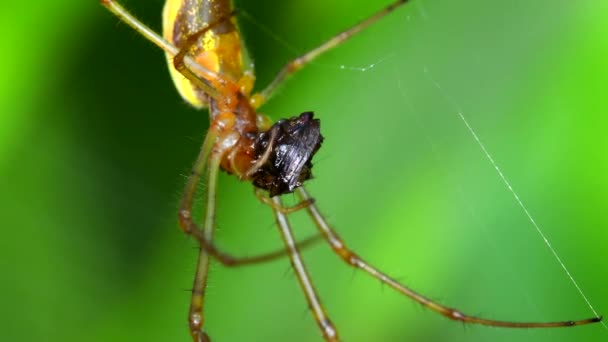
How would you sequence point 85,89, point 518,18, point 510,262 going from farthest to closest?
point 85,89
point 518,18
point 510,262

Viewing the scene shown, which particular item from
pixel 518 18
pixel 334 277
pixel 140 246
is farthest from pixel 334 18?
pixel 140 246

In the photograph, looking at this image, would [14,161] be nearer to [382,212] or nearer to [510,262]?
[382,212]

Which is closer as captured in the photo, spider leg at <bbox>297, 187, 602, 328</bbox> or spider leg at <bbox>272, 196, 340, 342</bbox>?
spider leg at <bbox>297, 187, 602, 328</bbox>

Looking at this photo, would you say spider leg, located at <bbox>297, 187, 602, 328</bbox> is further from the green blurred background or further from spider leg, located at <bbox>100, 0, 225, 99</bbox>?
spider leg, located at <bbox>100, 0, 225, 99</bbox>

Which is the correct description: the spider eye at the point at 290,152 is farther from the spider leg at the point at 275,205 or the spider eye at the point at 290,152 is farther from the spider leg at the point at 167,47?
the spider leg at the point at 167,47

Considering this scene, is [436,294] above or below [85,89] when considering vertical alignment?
below

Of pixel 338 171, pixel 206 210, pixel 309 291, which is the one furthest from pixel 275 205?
pixel 338 171

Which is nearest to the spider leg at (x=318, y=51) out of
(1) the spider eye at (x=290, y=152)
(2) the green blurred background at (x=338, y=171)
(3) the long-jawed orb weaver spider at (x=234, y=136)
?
(3) the long-jawed orb weaver spider at (x=234, y=136)

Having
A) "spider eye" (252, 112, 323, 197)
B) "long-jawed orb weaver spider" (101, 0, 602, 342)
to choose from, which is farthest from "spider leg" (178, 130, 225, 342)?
"spider eye" (252, 112, 323, 197)

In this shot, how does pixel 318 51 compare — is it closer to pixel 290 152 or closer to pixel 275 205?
pixel 290 152
